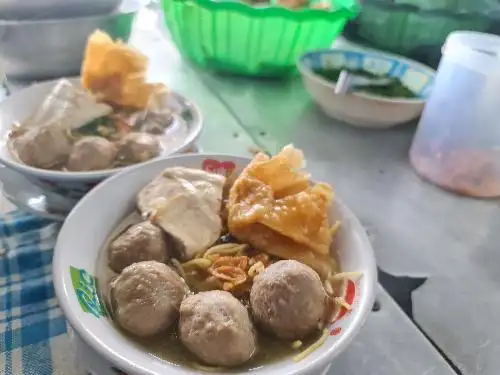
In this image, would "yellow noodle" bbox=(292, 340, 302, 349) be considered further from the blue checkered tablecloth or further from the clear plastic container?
the clear plastic container

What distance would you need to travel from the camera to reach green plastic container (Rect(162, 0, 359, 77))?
3.19ft

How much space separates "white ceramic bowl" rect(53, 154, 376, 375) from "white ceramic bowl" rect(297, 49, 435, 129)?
1.07 feet

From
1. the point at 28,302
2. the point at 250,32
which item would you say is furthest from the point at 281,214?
the point at 250,32

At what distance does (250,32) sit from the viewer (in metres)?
1.00

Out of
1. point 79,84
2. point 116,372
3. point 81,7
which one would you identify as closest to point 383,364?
point 116,372

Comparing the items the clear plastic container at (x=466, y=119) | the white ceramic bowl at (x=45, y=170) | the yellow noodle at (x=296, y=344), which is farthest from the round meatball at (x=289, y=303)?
the clear plastic container at (x=466, y=119)

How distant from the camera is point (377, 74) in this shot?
3.33 ft

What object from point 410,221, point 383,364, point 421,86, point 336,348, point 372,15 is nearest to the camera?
point 336,348

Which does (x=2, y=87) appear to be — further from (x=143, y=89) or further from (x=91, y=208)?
(x=91, y=208)

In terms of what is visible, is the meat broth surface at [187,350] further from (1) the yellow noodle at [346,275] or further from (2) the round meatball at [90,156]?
(2) the round meatball at [90,156]

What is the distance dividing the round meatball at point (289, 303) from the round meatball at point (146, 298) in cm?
7

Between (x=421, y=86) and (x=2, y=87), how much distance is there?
75 centimetres

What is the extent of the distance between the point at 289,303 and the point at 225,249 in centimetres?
11

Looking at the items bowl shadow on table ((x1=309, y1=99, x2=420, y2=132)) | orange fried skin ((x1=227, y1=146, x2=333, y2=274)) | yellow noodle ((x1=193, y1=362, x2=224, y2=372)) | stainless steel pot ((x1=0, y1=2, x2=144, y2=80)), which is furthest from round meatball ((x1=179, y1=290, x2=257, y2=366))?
stainless steel pot ((x1=0, y1=2, x2=144, y2=80))
